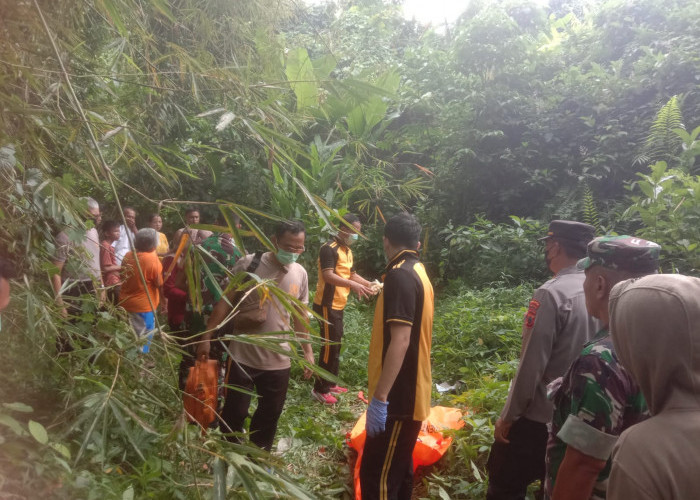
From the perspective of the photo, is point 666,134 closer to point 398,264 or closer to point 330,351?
point 330,351

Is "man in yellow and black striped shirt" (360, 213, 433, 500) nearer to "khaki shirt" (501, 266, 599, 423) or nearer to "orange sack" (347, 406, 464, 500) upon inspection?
"khaki shirt" (501, 266, 599, 423)

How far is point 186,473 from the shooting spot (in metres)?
2.11

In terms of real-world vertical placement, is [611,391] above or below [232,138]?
below

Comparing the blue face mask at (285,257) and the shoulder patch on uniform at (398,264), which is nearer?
the shoulder patch on uniform at (398,264)

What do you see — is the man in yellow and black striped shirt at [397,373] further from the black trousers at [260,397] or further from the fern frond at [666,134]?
the fern frond at [666,134]

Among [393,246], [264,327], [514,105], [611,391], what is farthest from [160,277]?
[514,105]

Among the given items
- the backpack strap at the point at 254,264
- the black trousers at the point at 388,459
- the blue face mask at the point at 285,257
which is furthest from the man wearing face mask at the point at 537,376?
the backpack strap at the point at 254,264

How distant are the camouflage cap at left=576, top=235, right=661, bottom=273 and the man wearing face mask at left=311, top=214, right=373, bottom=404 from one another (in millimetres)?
2935

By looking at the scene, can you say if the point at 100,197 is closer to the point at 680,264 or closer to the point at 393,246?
the point at 393,246

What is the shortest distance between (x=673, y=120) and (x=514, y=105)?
2.69 metres

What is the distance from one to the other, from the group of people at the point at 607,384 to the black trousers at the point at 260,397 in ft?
4.31

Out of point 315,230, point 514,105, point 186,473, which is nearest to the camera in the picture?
point 186,473

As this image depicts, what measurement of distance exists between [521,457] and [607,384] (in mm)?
1076

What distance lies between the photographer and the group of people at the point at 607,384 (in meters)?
1.02
